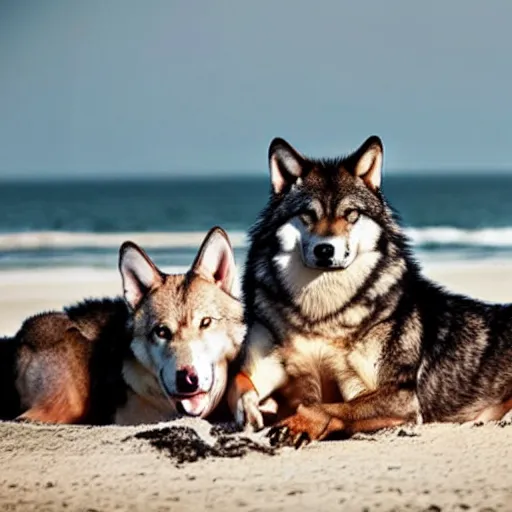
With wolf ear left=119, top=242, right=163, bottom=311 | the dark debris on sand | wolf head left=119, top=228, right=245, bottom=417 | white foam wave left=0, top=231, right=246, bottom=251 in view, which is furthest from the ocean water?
the dark debris on sand

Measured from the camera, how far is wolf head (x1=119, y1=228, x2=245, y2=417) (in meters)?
6.46

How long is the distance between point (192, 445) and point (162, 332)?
0.88m

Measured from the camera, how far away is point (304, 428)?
623cm

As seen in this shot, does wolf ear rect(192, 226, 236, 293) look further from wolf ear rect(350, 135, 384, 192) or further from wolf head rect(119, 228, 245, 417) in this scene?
wolf ear rect(350, 135, 384, 192)

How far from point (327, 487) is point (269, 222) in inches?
84.4

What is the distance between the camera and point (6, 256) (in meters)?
22.8

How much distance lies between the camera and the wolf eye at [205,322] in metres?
6.68

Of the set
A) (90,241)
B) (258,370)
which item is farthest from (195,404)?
(90,241)

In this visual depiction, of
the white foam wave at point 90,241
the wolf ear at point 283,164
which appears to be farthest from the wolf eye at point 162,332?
the white foam wave at point 90,241

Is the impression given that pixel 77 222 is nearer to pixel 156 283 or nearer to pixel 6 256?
pixel 6 256

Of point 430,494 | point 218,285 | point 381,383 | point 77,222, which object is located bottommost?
point 430,494

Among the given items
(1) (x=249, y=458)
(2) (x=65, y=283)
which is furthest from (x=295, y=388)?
(2) (x=65, y=283)

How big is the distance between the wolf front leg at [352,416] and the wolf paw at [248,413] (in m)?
0.22

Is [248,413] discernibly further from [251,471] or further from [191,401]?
[251,471]
